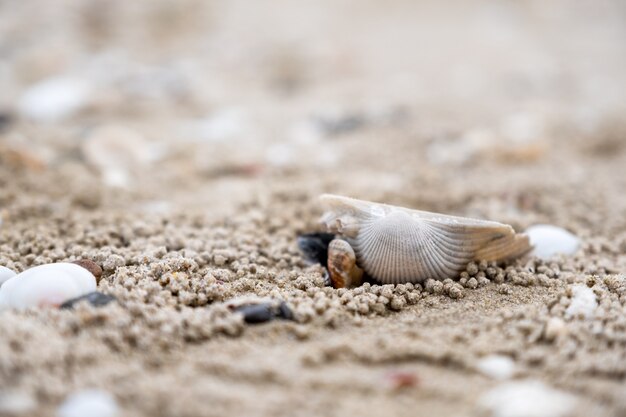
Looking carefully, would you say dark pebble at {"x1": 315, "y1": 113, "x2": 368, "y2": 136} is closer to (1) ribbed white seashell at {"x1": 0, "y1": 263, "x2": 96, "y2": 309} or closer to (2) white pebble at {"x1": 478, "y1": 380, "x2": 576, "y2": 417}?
(1) ribbed white seashell at {"x1": 0, "y1": 263, "x2": 96, "y2": 309}

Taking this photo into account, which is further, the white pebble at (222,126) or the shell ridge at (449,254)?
the white pebble at (222,126)

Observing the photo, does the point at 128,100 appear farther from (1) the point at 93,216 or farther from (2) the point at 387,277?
(2) the point at 387,277

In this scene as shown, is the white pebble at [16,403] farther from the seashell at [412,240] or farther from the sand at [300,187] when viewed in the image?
the seashell at [412,240]

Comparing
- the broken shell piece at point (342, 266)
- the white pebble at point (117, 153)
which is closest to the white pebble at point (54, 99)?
the white pebble at point (117, 153)

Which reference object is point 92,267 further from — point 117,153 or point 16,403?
point 117,153

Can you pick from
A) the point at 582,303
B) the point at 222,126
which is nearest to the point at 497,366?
the point at 582,303

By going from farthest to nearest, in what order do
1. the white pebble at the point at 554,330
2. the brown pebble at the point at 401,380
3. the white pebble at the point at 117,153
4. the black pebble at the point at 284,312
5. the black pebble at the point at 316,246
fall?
the white pebble at the point at 117,153, the black pebble at the point at 316,246, the black pebble at the point at 284,312, the white pebble at the point at 554,330, the brown pebble at the point at 401,380
